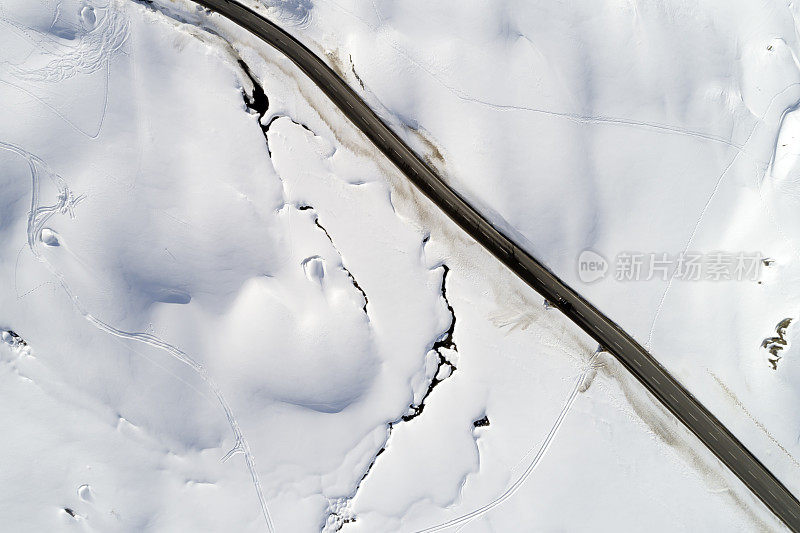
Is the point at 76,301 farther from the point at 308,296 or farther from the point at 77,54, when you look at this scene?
the point at 77,54

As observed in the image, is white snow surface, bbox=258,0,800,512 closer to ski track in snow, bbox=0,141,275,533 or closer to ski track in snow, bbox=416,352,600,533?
ski track in snow, bbox=416,352,600,533

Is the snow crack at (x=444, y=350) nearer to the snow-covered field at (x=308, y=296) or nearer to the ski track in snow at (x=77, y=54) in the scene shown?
the snow-covered field at (x=308, y=296)

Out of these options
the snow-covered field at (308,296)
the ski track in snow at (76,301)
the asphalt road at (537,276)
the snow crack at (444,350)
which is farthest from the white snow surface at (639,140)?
the ski track in snow at (76,301)

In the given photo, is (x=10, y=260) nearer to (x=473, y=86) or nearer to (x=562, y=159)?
(x=473, y=86)

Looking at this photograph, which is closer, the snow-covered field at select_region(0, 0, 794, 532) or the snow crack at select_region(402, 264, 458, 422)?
the snow-covered field at select_region(0, 0, 794, 532)

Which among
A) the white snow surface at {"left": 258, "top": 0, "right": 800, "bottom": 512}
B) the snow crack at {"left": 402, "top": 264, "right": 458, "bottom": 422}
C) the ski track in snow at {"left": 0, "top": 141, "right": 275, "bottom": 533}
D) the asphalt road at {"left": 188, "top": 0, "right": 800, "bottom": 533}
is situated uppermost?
the white snow surface at {"left": 258, "top": 0, "right": 800, "bottom": 512}

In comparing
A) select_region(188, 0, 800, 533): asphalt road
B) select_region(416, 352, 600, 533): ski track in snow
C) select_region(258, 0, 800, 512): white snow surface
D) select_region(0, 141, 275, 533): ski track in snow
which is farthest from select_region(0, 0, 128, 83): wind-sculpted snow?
select_region(416, 352, 600, 533): ski track in snow

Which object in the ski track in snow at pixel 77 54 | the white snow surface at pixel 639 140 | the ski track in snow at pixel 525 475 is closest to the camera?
the ski track in snow at pixel 77 54
